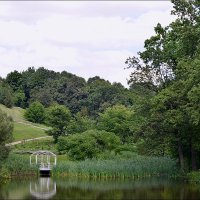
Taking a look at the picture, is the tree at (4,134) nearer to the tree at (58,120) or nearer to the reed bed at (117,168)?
the reed bed at (117,168)

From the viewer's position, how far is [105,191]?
32.8m

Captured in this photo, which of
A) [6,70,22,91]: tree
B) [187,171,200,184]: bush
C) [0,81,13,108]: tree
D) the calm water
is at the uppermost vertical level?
[6,70,22,91]: tree

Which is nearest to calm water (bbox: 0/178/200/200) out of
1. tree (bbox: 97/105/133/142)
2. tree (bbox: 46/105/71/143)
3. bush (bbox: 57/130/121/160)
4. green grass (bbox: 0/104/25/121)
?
bush (bbox: 57/130/121/160)

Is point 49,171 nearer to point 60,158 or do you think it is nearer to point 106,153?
point 106,153

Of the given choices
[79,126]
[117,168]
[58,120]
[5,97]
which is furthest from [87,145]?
[5,97]

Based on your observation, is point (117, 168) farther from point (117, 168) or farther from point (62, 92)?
point (62, 92)

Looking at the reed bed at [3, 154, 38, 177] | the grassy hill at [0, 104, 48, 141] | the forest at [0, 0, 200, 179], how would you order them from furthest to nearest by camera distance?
the grassy hill at [0, 104, 48, 141] → the reed bed at [3, 154, 38, 177] → the forest at [0, 0, 200, 179]

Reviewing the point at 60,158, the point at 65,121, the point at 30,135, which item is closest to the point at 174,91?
the point at 60,158

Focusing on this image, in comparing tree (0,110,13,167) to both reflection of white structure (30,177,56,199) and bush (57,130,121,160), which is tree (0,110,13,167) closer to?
reflection of white structure (30,177,56,199)

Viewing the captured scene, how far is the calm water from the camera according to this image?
29469mm

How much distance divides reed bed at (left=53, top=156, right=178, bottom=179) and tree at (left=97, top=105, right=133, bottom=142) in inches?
706

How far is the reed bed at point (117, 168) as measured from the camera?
44.6 metres

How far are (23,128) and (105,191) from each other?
62.1 m

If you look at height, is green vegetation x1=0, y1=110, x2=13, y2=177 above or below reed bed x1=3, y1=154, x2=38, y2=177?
above
